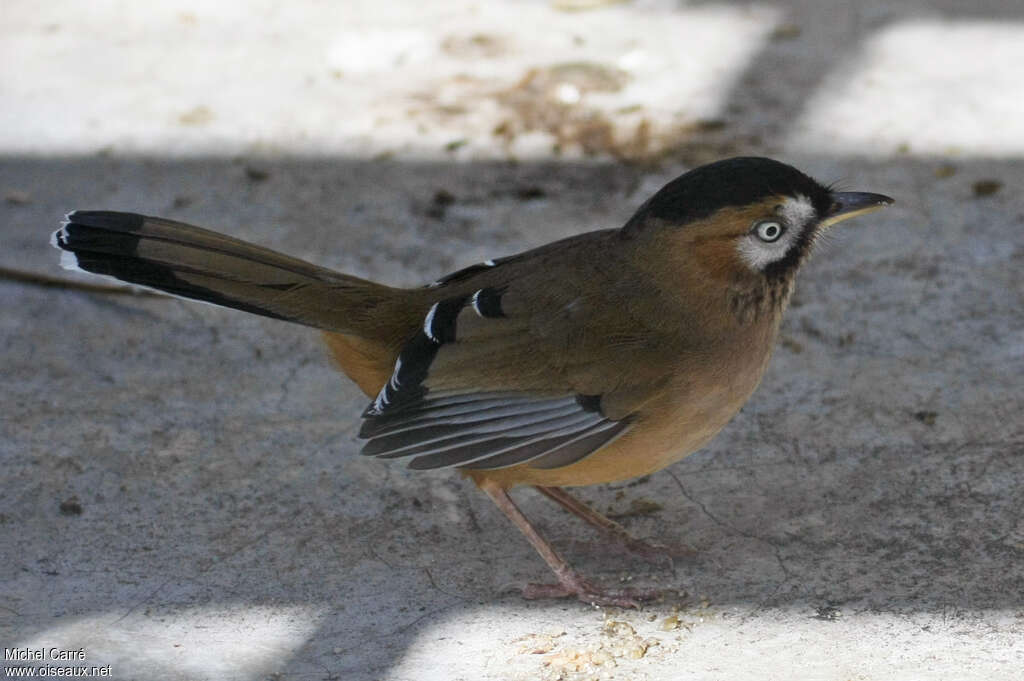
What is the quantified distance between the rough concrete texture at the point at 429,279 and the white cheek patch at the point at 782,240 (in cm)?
83

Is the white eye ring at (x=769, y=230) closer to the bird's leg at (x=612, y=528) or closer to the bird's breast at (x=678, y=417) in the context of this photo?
the bird's breast at (x=678, y=417)

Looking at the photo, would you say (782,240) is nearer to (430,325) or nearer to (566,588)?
(430,325)

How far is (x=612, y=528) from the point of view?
13.6ft

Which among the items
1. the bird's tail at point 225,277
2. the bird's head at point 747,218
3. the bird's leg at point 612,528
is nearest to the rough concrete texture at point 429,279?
the bird's leg at point 612,528

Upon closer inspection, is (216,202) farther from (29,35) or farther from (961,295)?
(961,295)

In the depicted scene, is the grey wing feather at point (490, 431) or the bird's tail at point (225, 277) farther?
the bird's tail at point (225, 277)

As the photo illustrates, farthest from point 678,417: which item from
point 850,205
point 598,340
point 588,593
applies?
point 850,205

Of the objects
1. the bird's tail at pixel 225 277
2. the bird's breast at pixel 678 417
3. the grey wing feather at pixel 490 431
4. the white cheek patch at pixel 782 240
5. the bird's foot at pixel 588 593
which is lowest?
the bird's foot at pixel 588 593

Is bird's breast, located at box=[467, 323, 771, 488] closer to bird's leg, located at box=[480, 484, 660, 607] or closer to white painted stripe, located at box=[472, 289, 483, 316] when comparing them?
bird's leg, located at box=[480, 484, 660, 607]

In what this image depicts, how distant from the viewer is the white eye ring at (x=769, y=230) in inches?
148

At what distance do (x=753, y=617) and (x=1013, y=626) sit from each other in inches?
25.8

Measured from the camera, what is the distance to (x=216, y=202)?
5.91m

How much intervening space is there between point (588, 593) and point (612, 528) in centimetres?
34

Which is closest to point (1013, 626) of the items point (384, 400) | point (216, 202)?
point (384, 400)
